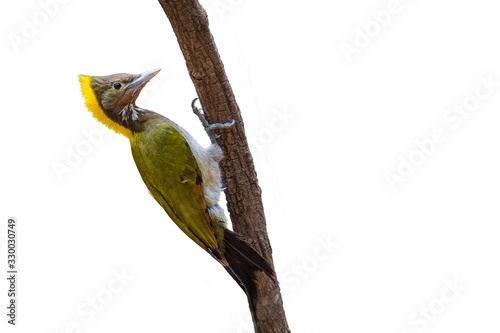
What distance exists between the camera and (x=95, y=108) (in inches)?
122

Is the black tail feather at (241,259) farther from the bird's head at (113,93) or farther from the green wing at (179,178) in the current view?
the bird's head at (113,93)

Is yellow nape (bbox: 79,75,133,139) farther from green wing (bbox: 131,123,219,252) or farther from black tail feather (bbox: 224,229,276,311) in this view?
black tail feather (bbox: 224,229,276,311)

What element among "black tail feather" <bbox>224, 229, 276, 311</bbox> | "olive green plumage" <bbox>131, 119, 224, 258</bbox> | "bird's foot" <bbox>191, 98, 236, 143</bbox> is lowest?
"black tail feather" <bbox>224, 229, 276, 311</bbox>

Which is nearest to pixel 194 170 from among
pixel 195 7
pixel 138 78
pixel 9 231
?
pixel 138 78

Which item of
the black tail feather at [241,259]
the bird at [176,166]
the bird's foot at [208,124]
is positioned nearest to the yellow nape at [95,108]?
the bird at [176,166]

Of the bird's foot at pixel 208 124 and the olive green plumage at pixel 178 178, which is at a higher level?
the bird's foot at pixel 208 124

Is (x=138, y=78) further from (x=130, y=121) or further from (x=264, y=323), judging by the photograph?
(x=264, y=323)

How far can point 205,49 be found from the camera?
302 centimetres

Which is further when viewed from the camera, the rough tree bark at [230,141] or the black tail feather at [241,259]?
the black tail feather at [241,259]

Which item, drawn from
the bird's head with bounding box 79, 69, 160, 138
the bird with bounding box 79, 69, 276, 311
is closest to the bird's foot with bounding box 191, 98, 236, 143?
the bird with bounding box 79, 69, 276, 311

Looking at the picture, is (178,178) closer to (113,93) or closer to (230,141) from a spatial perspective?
(230,141)

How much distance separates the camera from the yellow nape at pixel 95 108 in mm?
3062

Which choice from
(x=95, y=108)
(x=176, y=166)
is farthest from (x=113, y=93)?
(x=176, y=166)

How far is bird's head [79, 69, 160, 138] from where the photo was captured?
3041 mm
